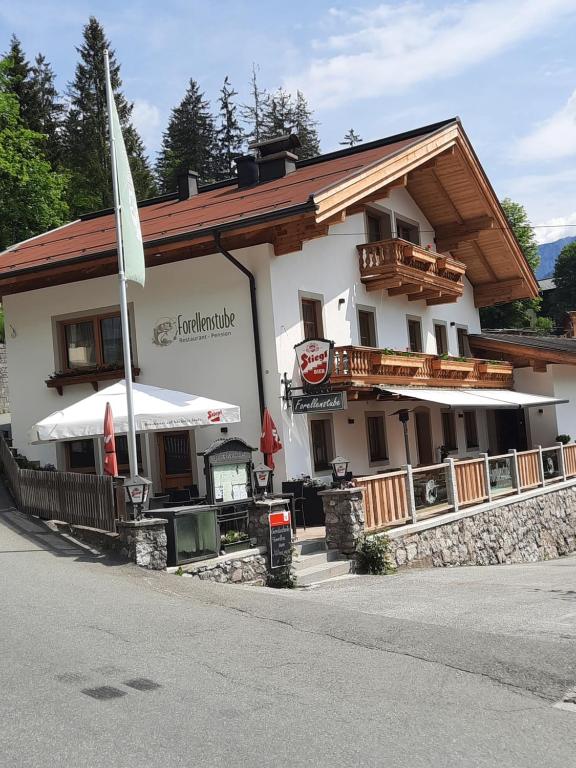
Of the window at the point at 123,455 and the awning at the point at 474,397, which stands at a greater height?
the awning at the point at 474,397

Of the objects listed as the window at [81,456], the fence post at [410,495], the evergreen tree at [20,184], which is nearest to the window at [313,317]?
the fence post at [410,495]

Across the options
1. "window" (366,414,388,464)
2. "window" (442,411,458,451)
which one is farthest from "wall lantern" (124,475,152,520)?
"window" (442,411,458,451)

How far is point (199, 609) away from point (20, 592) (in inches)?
78.8

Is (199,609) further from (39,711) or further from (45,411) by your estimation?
(45,411)

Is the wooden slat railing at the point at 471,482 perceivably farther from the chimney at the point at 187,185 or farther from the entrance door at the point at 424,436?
the chimney at the point at 187,185

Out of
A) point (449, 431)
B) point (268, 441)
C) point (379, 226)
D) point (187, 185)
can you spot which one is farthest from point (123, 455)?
point (449, 431)

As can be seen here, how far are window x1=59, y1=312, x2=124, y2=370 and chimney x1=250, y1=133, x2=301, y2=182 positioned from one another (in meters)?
5.87

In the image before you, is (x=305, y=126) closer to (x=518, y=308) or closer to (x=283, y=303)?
(x=518, y=308)

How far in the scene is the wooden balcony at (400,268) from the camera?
66.8ft

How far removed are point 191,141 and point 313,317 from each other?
43.9 metres

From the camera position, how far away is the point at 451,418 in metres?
24.8

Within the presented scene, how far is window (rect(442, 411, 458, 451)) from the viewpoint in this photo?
24.4 meters

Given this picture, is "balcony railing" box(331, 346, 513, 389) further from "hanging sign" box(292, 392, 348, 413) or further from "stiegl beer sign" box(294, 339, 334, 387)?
"hanging sign" box(292, 392, 348, 413)

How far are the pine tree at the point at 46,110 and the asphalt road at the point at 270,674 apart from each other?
41632 mm
